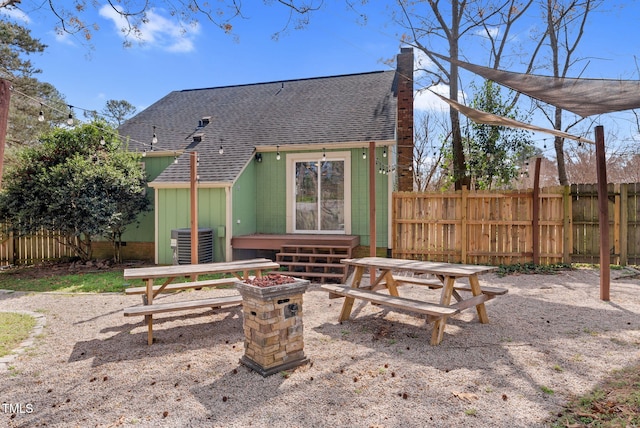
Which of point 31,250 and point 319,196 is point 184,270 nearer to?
point 319,196

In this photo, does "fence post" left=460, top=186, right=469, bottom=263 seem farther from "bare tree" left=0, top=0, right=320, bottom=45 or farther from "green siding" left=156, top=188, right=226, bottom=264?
"bare tree" left=0, top=0, right=320, bottom=45

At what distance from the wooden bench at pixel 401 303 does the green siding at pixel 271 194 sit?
510 cm

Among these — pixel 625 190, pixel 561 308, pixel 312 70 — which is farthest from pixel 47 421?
pixel 312 70

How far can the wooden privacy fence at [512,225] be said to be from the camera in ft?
27.1

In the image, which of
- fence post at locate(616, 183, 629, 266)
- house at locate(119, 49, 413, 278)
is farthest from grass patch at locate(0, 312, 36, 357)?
fence post at locate(616, 183, 629, 266)

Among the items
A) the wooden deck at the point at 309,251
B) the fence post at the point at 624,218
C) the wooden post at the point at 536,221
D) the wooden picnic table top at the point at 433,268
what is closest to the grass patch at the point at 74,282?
the wooden deck at the point at 309,251

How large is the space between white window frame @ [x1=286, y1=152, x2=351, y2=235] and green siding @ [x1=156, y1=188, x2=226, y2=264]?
1.81m

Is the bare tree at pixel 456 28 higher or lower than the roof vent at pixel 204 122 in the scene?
higher

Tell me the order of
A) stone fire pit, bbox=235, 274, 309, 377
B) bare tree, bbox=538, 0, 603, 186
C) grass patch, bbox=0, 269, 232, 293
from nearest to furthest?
stone fire pit, bbox=235, 274, 309, 377
grass patch, bbox=0, 269, 232, 293
bare tree, bbox=538, 0, 603, 186

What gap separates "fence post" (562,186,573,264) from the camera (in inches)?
330

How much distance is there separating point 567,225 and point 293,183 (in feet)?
22.9

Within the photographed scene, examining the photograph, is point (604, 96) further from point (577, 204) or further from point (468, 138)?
point (468, 138)

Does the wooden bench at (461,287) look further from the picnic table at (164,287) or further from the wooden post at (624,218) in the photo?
the wooden post at (624,218)

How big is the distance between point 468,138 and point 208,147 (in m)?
8.25
